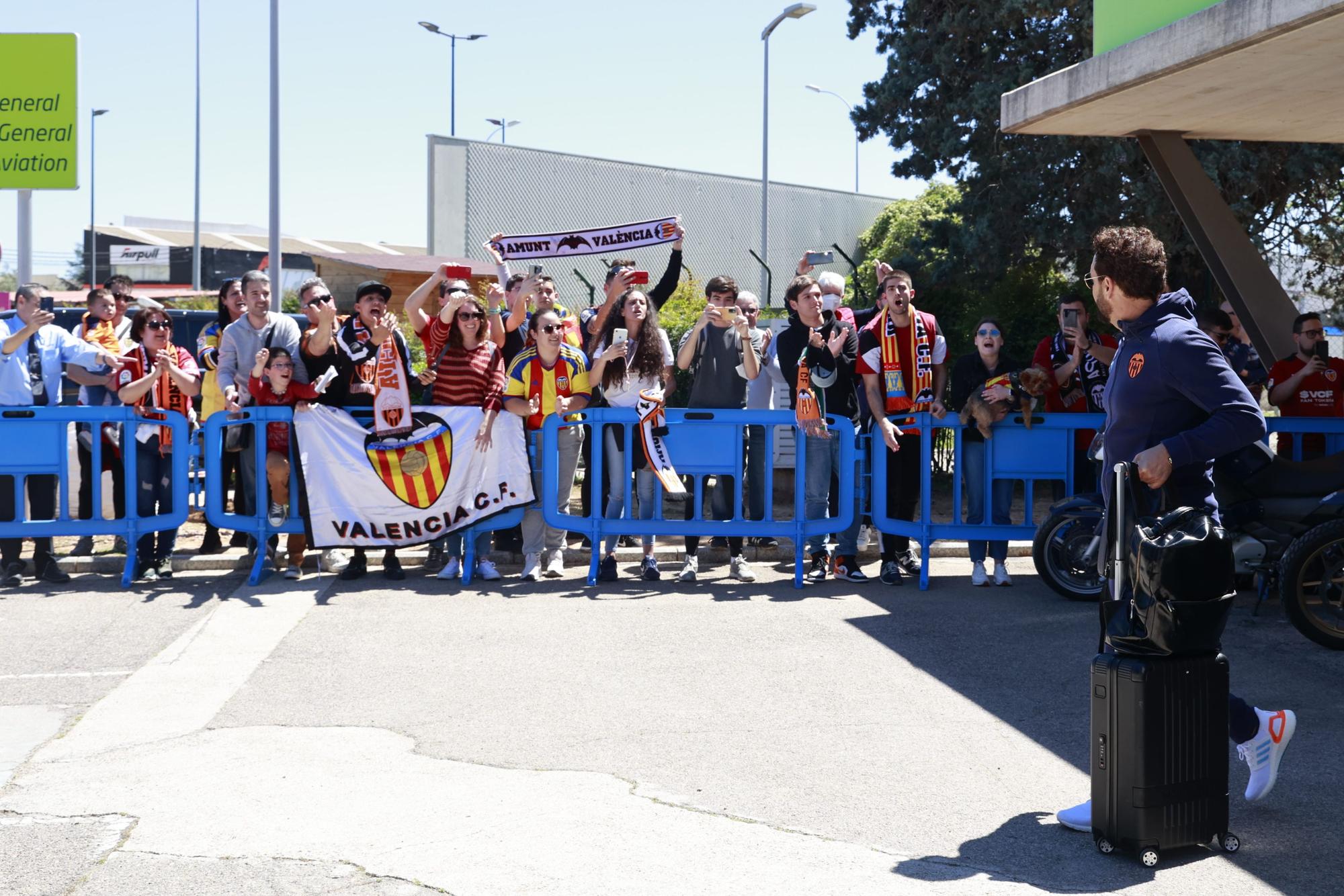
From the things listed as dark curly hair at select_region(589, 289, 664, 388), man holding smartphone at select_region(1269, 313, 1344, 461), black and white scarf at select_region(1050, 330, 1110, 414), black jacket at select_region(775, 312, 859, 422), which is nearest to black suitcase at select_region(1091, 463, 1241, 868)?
black jacket at select_region(775, 312, 859, 422)

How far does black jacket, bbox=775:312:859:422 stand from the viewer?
10.2m

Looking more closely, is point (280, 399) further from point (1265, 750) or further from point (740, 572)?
point (1265, 750)

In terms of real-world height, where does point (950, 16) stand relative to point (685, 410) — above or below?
above

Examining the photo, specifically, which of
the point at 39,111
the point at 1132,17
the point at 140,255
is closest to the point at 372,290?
the point at 1132,17

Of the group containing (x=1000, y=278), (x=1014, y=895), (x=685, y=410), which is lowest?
(x=1014, y=895)

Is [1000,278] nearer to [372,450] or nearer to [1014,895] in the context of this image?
[372,450]

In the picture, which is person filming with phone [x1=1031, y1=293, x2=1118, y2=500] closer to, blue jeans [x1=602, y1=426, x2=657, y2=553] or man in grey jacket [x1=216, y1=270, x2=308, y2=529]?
blue jeans [x1=602, y1=426, x2=657, y2=553]

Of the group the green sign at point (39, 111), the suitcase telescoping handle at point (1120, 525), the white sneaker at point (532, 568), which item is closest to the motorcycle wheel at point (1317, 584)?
the suitcase telescoping handle at point (1120, 525)

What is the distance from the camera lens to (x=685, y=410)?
1023cm

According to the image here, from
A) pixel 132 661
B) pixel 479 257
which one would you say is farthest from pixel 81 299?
pixel 132 661

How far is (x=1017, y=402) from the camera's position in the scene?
986cm

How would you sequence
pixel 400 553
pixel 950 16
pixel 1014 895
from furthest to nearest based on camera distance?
pixel 950 16 → pixel 400 553 → pixel 1014 895

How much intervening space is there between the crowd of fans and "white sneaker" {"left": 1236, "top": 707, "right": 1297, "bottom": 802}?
190 inches

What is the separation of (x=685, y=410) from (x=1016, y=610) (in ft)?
9.13
